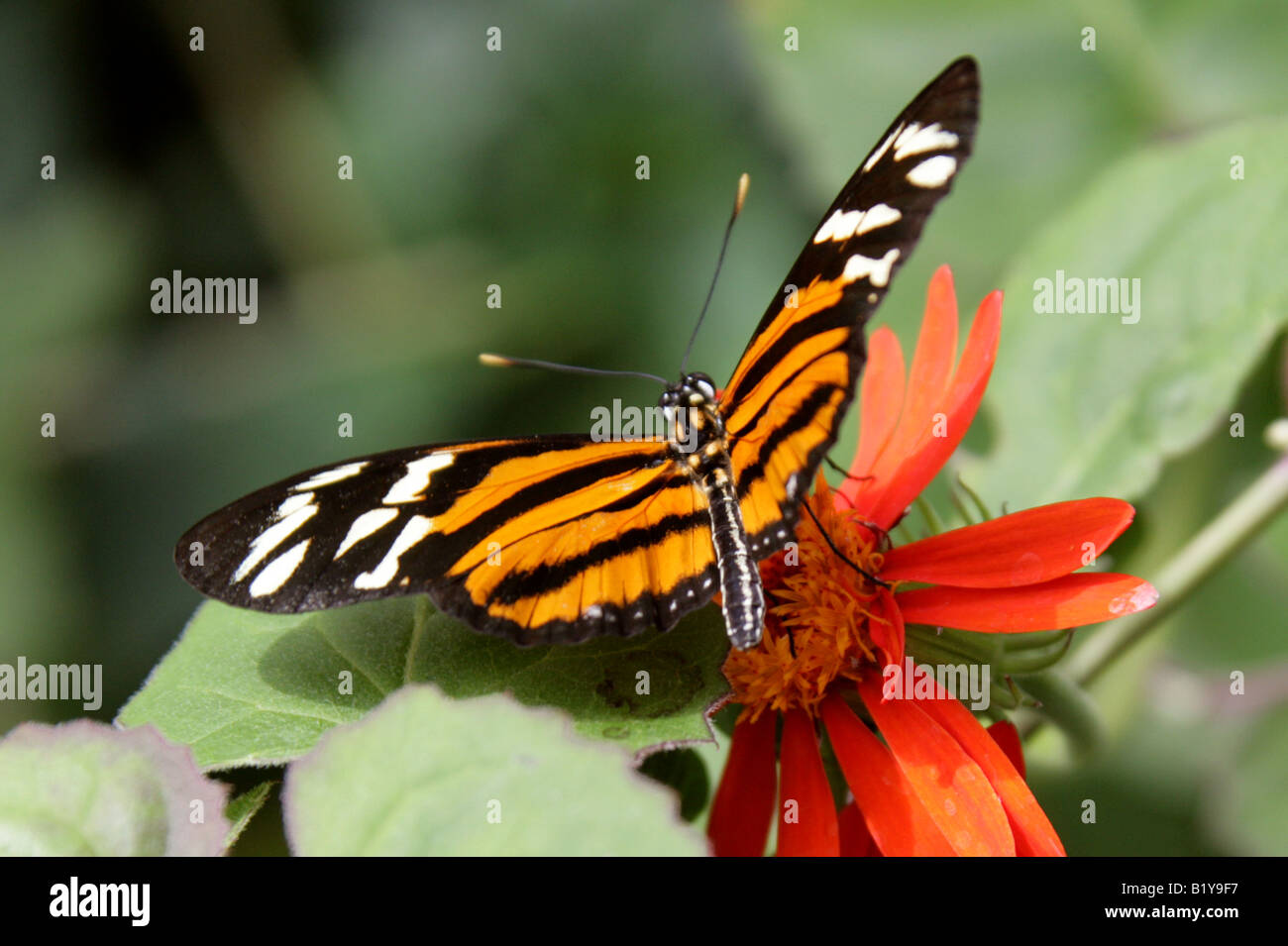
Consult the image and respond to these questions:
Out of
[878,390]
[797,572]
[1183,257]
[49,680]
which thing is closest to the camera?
[797,572]

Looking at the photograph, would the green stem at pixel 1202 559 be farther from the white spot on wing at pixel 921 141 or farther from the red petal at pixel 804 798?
the white spot on wing at pixel 921 141

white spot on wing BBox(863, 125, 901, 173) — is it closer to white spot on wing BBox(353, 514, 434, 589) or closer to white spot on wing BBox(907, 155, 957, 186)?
white spot on wing BBox(907, 155, 957, 186)

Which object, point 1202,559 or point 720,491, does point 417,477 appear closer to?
point 720,491

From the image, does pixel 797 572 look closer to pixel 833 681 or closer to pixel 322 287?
pixel 833 681

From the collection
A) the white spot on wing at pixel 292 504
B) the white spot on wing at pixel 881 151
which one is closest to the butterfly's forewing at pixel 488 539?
the white spot on wing at pixel 292 504

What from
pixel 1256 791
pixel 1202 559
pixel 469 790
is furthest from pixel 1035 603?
pixel 1256 791

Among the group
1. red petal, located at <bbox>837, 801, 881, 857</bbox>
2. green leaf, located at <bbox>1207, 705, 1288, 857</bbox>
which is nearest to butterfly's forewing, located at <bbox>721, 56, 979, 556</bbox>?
red petal, located at <bbox>837, 801, 881, 857</bbox>

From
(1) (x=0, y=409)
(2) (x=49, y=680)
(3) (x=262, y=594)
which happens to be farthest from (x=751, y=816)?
(1) (x=0, y=409)
